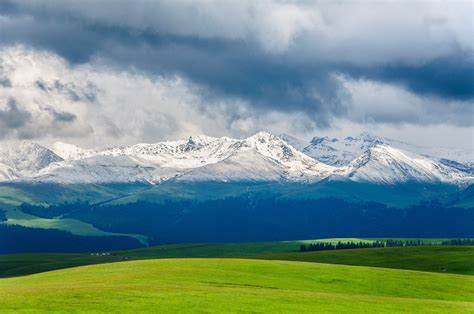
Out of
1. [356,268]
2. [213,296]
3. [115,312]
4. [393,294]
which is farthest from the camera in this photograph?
[356,268]

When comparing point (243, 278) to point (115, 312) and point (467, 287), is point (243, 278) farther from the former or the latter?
point (115, 312)

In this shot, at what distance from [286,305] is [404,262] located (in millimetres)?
108984

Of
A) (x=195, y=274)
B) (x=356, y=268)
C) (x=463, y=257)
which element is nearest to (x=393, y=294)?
(x=356, y=268)

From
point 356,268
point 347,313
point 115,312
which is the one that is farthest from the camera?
point 356,268

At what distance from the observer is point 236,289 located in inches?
4058

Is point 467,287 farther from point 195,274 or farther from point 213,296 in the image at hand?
point 213,296

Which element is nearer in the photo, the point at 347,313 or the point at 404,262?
the point at 347,313

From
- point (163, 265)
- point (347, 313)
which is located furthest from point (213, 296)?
point (163, 265)

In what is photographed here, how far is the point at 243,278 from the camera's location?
122125 millimetres

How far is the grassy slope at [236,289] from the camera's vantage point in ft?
275

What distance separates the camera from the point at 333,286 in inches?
4761

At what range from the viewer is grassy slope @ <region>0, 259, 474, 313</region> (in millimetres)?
83812

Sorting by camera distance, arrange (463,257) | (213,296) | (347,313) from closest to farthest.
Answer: (347,313)
(213,296)
(463,257)

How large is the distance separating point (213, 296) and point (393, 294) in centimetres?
3761
